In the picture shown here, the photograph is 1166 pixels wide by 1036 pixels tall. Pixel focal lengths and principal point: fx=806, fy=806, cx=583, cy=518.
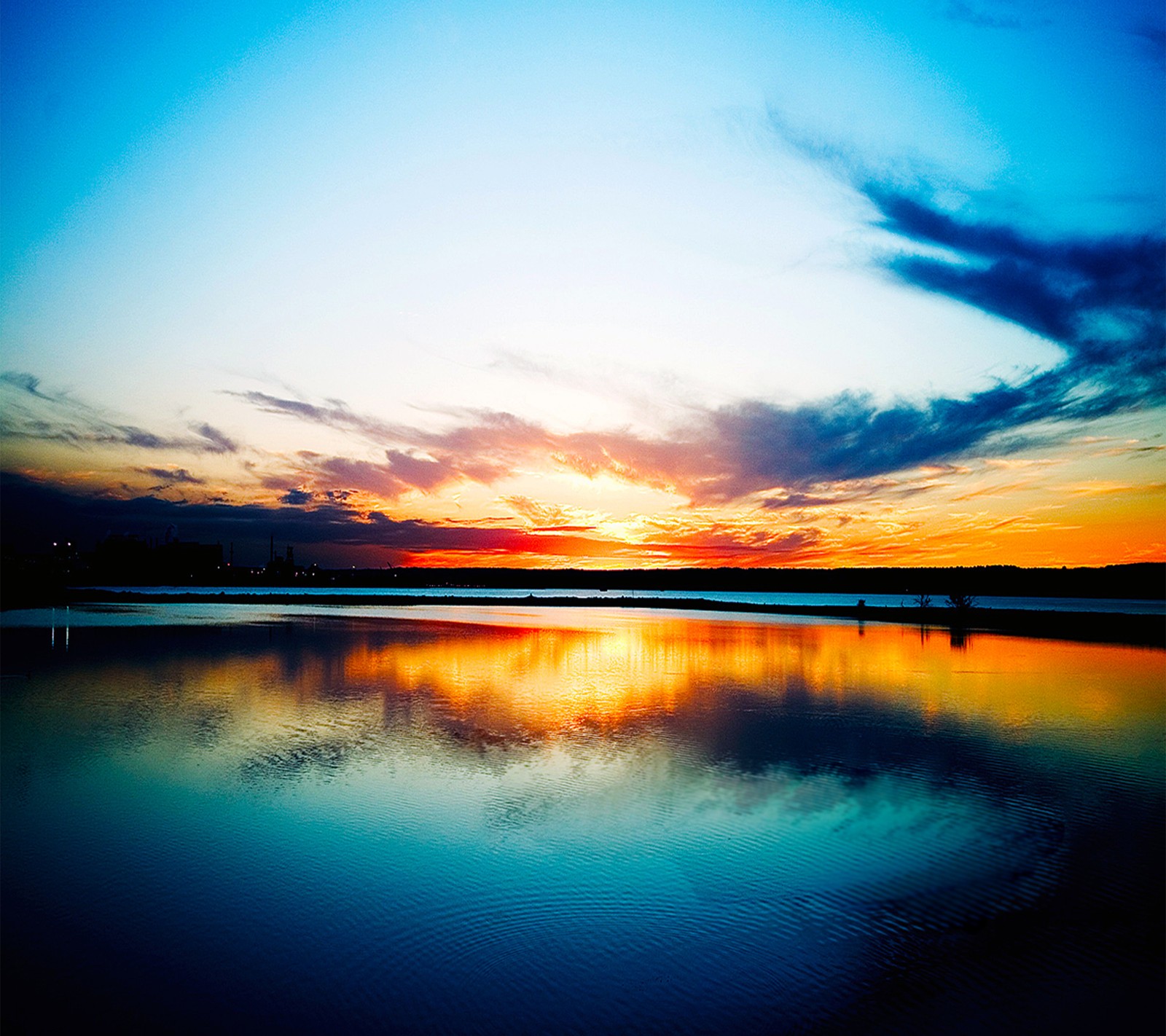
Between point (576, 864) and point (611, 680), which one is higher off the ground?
point (576, 864)

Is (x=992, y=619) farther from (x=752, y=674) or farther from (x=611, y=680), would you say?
(x=611, y=680)

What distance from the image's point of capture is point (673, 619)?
2211 inches

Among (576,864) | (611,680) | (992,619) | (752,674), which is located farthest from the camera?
(992,619)

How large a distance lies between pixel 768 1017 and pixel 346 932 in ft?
11.0

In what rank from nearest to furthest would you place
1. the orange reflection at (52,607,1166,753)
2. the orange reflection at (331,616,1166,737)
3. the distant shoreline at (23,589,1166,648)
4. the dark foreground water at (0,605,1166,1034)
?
the dark foreground water at (0,605,1166,1034) → the orange reflection at (52,607,1166,753) → the orange reflection at (331,616,1166,737) → the distant shoreline at (23,589,1166,648)

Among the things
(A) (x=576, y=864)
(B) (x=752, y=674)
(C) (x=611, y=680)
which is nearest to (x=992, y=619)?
(B) (x=752, y=674)

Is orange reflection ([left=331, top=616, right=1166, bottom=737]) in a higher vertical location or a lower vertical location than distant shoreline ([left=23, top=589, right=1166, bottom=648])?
higher

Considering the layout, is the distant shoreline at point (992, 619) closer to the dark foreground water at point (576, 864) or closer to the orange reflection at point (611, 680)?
the orange reflection at point (611, 680)

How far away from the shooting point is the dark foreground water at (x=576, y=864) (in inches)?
224

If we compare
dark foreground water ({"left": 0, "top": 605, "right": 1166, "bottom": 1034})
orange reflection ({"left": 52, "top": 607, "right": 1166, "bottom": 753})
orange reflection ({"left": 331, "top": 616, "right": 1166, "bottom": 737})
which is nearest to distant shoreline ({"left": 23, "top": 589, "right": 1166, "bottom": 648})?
orange reflection ({"left": 331, "top": 616, "right": 1166, "bottom": 737})

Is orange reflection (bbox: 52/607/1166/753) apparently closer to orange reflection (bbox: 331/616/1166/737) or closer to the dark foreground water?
orange reflection (bbox: 331/616/1166/737)

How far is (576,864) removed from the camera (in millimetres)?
7941

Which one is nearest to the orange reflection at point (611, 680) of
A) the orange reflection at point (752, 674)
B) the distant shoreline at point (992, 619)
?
the orange reflection at point (752, 674)

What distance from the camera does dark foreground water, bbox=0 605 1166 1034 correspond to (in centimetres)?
569
